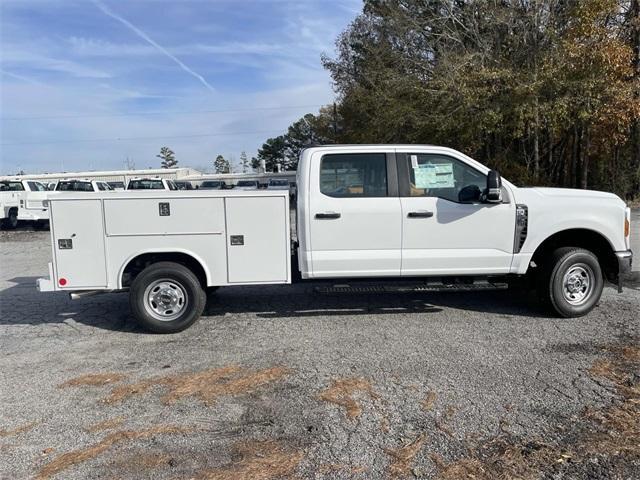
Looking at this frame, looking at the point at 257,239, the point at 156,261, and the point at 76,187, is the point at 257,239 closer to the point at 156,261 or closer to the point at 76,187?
the point at 156,261

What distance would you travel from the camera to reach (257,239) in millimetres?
5922

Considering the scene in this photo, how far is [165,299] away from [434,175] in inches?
136

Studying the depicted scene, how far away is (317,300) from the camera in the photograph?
734 cm

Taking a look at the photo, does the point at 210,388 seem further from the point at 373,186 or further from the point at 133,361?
the point at 373,186

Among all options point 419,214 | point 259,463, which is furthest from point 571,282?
point 259,463

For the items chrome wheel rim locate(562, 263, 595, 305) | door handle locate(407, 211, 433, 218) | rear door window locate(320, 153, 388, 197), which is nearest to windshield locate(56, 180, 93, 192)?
rear door window locate(320, 153, 388, 197)

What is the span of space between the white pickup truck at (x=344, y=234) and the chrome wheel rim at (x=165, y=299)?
12 millimetres

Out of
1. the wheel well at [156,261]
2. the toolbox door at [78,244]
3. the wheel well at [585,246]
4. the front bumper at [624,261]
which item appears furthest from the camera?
the wheel well at [585,246]

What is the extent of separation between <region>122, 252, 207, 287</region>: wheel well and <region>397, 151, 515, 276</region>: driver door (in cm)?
240

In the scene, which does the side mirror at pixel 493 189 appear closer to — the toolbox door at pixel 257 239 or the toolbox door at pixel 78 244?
the toolbox door at pixel 257 239

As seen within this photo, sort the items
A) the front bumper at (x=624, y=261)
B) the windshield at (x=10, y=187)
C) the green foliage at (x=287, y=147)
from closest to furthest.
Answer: the front bumper at (x=624, y=261) < the windshield at (x=10, y=187) < the green foliage at (x=287, y=147)

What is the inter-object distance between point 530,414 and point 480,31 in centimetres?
2061

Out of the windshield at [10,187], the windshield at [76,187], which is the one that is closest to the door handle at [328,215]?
the windshield at [76,187]

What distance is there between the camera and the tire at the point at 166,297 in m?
5.85
